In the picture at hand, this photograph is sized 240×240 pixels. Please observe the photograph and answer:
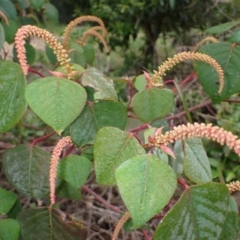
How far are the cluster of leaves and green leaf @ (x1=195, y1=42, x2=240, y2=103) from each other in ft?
0.05

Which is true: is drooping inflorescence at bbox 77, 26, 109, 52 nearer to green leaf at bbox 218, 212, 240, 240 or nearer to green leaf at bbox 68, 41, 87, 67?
green leaf at bbox 68, 41, 87, 67

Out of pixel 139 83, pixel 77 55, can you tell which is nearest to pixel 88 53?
pixel 77 55

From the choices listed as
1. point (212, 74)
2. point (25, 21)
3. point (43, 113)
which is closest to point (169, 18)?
point (25, 21)

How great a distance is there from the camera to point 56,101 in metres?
0.60

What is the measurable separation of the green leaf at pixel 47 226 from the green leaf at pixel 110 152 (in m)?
0.30

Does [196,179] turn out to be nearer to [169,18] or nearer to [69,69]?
[69,69]

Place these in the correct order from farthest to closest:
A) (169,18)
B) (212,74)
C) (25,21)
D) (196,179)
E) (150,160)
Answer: (169,18) < (25,21) < (212,74) < (196,179) < (150,160)

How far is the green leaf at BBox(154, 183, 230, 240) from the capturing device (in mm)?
571

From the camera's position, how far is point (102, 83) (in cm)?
73

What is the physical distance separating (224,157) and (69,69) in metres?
1.54

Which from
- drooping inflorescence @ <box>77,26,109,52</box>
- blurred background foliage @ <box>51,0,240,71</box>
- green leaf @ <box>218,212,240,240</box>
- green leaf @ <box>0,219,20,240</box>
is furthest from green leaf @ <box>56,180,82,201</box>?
blurred background foliage @ <box>51,0,240,71</box>

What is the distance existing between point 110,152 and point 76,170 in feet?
0.57

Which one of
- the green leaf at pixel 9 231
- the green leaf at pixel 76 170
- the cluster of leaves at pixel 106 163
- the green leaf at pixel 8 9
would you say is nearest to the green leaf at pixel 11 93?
the cluster of leaves at pixel 106 163

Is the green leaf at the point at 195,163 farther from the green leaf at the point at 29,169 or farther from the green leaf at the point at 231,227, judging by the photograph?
the green leaf at the point at 29,169
